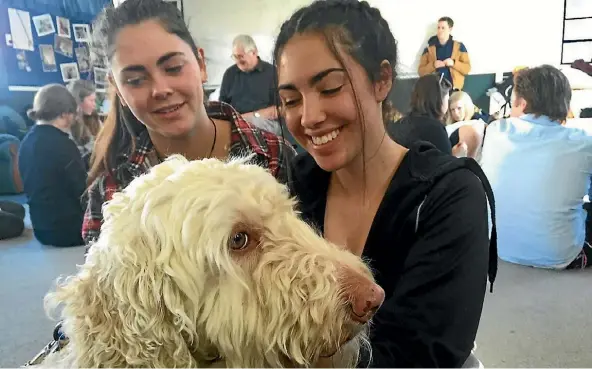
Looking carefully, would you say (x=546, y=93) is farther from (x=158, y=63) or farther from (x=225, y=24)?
(x=158, y=63)

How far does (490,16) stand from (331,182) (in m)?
6.18

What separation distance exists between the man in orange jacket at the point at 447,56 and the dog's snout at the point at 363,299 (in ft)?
16.3

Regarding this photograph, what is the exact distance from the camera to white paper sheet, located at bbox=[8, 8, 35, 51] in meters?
5.53

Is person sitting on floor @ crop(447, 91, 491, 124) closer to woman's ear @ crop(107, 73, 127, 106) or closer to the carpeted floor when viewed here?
the carpeted floor

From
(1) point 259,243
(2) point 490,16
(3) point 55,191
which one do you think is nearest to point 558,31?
(2) point 490,16

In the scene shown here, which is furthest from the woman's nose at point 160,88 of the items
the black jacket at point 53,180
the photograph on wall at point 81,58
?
the black jacket at point 53,180

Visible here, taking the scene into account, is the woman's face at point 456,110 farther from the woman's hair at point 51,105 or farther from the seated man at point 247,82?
the woman's hair at point 51,105

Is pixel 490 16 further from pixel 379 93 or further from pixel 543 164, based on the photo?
pixel 379 93

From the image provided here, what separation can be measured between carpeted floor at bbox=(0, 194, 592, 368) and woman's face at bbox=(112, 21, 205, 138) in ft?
6.37

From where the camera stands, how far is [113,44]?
190 centimetres

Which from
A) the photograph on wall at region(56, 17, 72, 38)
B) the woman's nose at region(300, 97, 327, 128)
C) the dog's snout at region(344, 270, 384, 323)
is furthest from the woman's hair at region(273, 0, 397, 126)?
the photograph on wall at region(56, 17, 72, 38)

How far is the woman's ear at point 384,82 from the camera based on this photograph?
1682mm

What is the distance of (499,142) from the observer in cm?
449

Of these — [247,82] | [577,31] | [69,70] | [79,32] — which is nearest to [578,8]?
[577,31]
